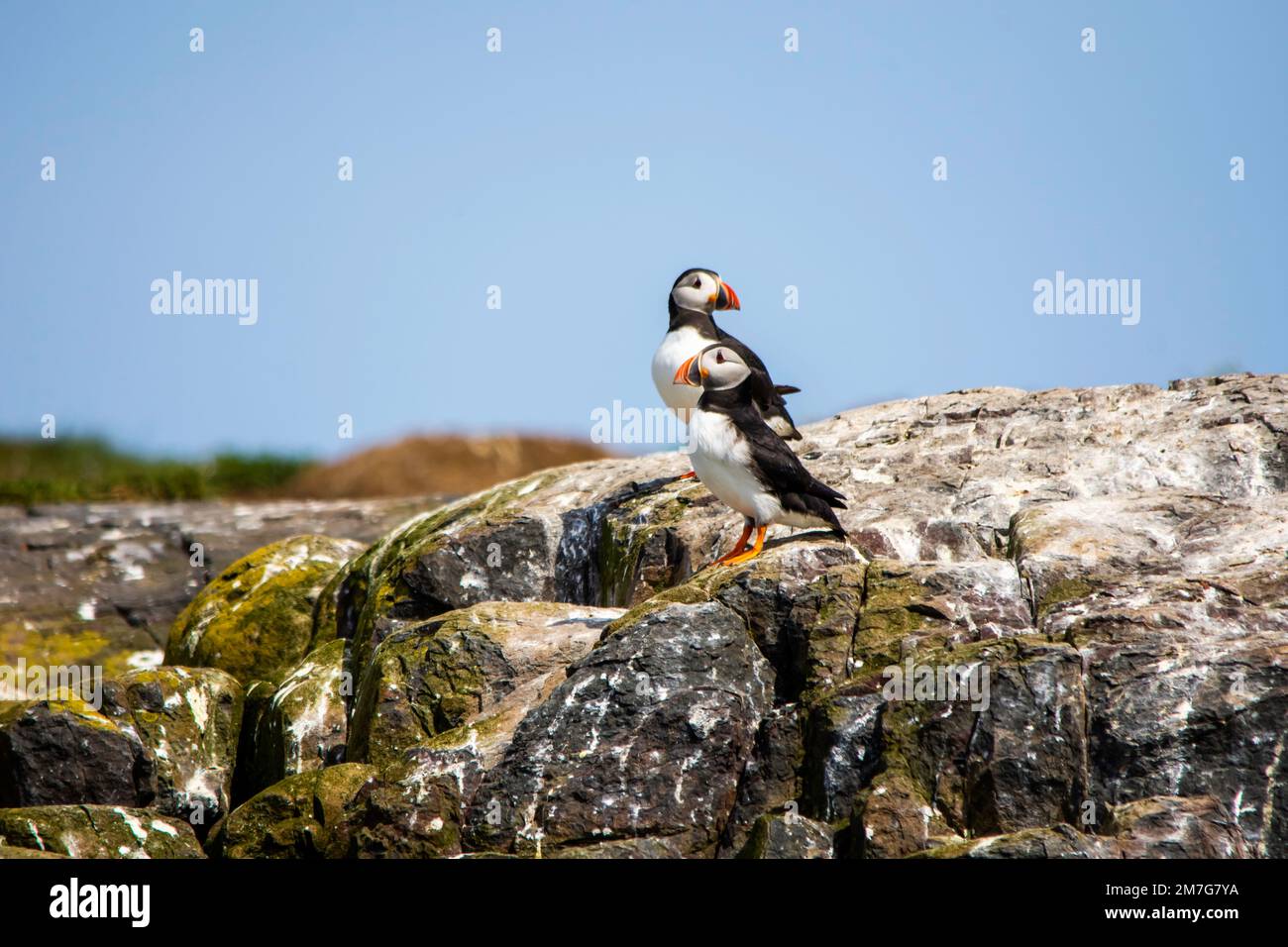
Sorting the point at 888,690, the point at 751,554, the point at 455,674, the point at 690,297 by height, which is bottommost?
the point at 455,674

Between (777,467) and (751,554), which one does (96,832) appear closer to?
(751,554)

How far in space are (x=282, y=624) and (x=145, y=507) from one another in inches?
264

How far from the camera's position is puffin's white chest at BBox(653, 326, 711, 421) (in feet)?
37.3

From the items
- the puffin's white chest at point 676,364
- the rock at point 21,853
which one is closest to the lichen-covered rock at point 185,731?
the rock at point 21,853

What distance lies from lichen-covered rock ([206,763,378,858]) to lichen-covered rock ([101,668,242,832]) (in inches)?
103

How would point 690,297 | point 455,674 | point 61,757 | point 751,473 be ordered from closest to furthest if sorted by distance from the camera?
point 751,473
point 455,674
point 61,757
point 690,297

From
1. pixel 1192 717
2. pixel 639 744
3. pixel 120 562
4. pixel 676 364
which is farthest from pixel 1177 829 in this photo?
pixel 120 562

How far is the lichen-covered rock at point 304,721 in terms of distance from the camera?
1093 centimetres

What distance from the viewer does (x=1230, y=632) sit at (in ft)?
25.7

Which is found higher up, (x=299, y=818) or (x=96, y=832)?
(x=299, y=818)

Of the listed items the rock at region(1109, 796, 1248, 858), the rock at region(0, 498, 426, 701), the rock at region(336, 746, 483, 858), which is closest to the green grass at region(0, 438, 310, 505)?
the rock at region(0, 498, 426, 701)

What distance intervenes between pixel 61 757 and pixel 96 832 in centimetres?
177

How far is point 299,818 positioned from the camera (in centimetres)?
861

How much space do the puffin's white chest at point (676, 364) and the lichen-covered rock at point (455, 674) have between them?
238 cm
